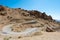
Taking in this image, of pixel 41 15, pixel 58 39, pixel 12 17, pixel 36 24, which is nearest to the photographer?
pixel 58 39

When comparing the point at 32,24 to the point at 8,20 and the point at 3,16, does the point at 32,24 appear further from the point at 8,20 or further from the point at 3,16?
the point at 3,16

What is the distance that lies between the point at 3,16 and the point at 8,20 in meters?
3.35

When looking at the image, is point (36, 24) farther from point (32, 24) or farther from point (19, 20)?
point (19, 20)

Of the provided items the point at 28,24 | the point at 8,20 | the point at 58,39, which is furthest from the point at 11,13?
the point at 58,39

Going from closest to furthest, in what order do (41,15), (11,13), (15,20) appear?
(15,20) < (11,13) < (41,15)

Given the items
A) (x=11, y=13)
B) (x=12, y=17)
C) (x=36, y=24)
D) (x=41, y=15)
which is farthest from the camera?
(x=41, y=15)

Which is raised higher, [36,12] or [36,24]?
[36,12]

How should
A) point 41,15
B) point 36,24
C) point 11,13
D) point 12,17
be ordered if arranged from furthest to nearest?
point 41,15, point 11,13, point 12,17, point 36,24

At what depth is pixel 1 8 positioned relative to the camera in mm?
44625

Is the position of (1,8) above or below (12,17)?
above

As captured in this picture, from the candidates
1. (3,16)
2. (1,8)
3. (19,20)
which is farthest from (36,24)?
(1,8)

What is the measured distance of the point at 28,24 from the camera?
3338cm

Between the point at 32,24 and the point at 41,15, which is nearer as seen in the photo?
the point at 32,24

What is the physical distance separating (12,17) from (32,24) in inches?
362
